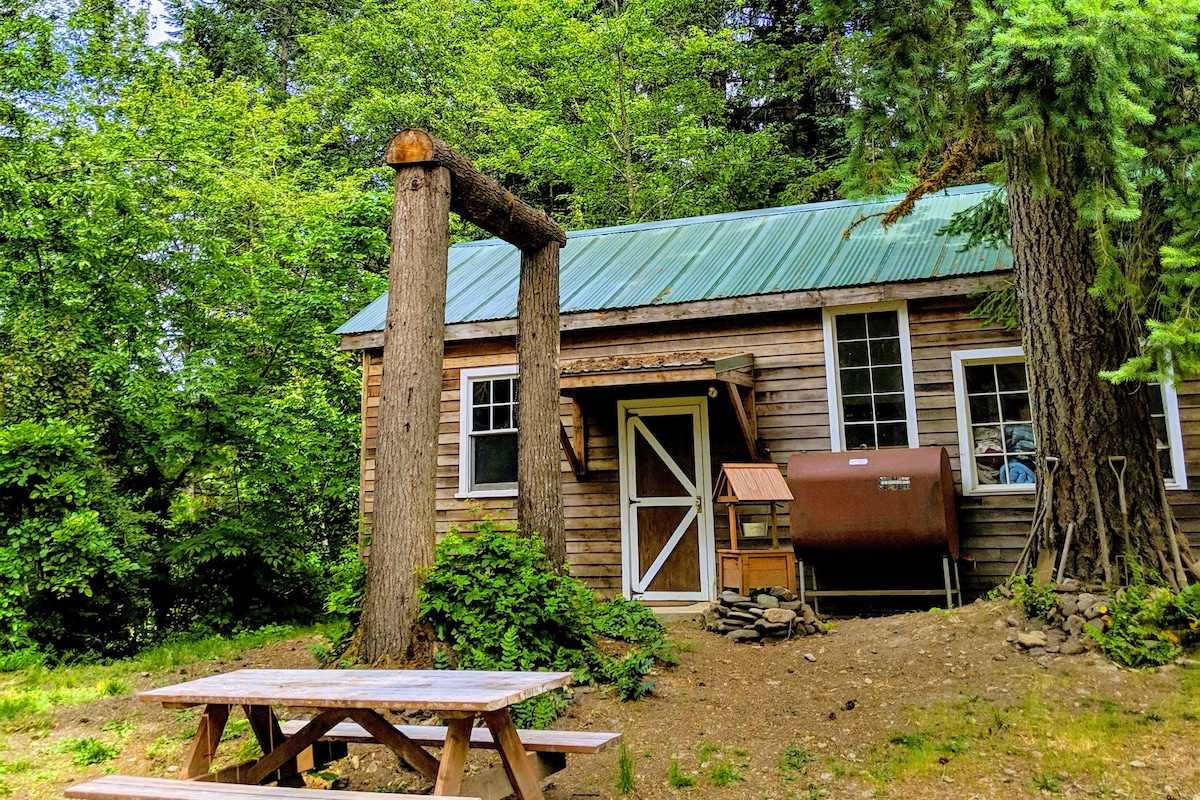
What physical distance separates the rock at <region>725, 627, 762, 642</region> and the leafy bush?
40.3 inches

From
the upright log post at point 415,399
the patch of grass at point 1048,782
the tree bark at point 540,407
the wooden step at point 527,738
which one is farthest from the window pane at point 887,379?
the wooden step at point 527,738

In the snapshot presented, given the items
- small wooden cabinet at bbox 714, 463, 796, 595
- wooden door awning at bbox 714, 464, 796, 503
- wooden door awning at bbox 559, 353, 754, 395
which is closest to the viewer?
wooden door awning at bbox 714, 464, 796, 503

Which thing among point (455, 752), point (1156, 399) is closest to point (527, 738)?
point (455, 752)

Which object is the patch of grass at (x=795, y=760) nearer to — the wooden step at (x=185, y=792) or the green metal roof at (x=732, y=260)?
the wooden step at (x=185, y=792)

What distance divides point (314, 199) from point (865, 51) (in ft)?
44.2

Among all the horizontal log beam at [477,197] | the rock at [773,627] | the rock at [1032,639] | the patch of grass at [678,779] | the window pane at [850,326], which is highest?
the horizontal log beam at [477,197]

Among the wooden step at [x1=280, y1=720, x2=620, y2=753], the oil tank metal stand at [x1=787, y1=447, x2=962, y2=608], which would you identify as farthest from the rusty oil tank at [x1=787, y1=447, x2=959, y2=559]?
the wooden step at [x1=280, y1=720, x2=620, y2=753]

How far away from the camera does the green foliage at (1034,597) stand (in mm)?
5758

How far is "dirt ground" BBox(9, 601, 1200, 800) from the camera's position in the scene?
4.13 meters

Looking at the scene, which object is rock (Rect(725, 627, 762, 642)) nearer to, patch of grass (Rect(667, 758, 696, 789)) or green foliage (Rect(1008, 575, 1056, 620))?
green foliage (Rect(1008, 575, 1056, 620))

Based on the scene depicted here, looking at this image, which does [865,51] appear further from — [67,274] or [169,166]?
[169,166]

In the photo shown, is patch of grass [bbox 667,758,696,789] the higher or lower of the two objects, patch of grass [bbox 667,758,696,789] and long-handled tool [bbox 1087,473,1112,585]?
the lower

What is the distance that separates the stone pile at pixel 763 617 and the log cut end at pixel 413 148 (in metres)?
4.48

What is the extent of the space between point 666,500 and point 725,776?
16.6 ft
